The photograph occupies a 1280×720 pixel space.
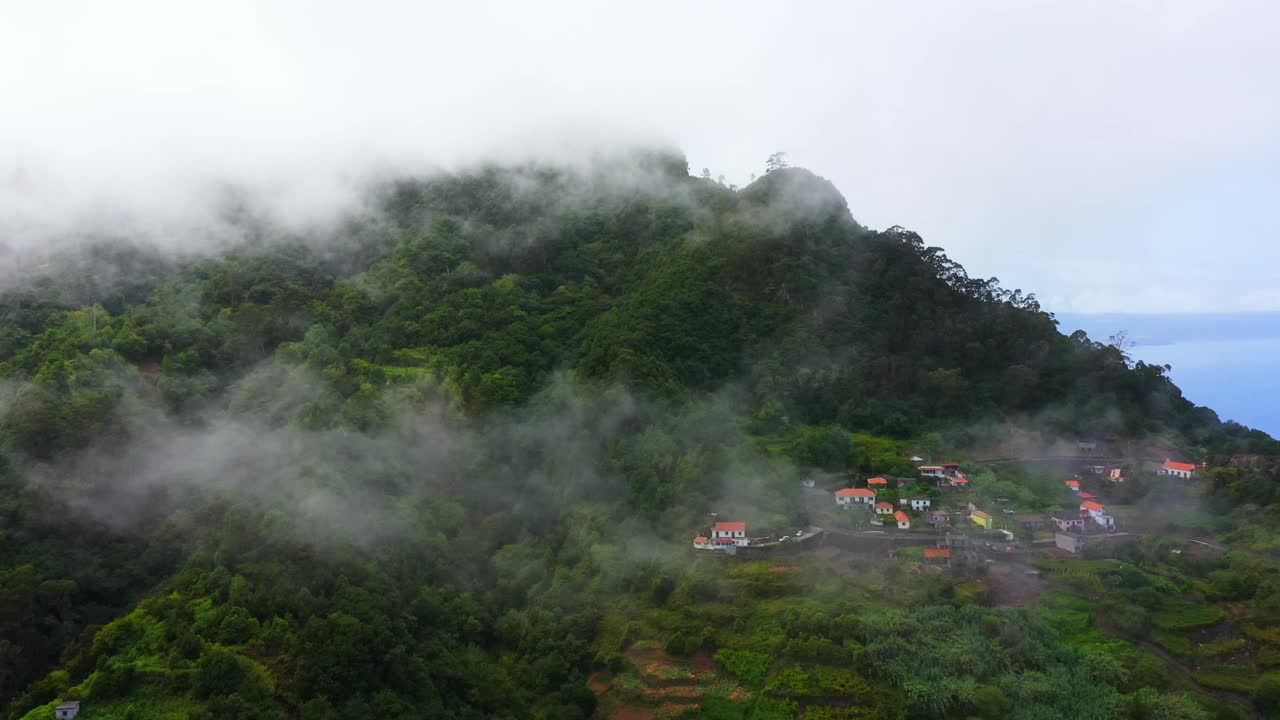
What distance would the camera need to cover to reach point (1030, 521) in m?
21.6

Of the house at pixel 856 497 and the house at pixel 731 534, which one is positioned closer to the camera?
the house at pixel 731 534

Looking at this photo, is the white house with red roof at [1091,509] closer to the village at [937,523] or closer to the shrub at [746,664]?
the village at [937,523]

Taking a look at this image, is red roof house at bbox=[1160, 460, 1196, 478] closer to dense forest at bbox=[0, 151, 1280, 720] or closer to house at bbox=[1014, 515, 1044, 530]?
dense forest at bbox=[0, 151, 1280, 720]

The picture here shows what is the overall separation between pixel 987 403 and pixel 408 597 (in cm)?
2007

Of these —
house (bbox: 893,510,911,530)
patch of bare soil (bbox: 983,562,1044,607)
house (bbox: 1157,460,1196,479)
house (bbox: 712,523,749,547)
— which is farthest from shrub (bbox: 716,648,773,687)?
house (bbox: 1157,460,1196,479)

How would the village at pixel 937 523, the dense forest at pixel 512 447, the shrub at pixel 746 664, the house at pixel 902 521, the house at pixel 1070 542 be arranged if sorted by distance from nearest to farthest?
1. the dense forest at pixel 512 447
2. the shrub at pixel 746 664
3. the house at pixel 1070 542
4. the village at pixel 937 523
5. the house at pixel 902 521

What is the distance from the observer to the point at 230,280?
33062 millimetres

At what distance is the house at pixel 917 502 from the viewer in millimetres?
22891

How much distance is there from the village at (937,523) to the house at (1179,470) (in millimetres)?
25

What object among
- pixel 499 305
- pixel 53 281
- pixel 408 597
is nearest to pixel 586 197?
pixel 499 305

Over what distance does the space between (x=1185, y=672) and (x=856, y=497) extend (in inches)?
343

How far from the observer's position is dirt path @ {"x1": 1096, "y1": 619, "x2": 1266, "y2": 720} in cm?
1508

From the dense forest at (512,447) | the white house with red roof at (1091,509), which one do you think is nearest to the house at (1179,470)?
the dense forest at (512,447)

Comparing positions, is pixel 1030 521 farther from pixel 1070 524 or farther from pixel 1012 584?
pixel 1012 584
